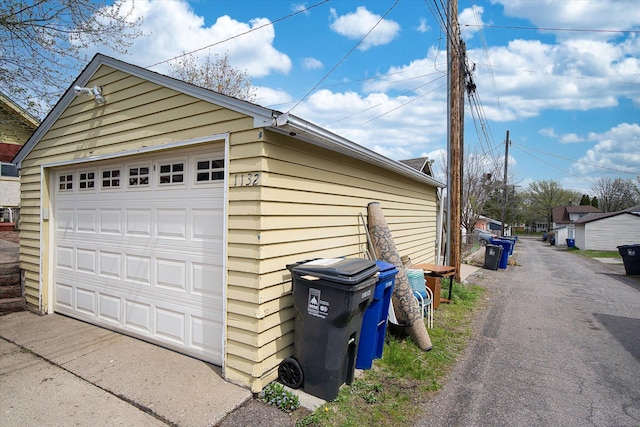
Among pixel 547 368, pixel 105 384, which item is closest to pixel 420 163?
pixel 547 368

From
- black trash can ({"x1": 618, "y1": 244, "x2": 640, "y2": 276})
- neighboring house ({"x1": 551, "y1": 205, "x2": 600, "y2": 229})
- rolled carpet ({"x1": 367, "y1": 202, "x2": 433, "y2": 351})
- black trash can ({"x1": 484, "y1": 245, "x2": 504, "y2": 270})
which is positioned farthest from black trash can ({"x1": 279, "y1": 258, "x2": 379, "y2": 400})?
neighboring house ({"x1": 551, "y1": 205, "x2": 600, "y2": 229})

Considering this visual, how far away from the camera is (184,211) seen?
409cm

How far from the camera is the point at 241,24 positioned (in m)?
7.03

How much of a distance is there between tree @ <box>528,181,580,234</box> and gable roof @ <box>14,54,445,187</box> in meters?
68.3

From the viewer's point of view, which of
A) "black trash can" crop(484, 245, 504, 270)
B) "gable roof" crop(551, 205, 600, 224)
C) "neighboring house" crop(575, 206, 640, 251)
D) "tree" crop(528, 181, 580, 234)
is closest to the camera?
"black trash can" crop(484, 245, 504, 270)

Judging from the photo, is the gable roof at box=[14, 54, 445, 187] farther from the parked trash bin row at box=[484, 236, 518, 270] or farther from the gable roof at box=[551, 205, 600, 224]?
the gable roof at box=[551, 205, 600, 224]

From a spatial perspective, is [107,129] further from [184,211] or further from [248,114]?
[248,114]

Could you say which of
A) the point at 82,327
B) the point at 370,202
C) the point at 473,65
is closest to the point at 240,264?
the point at 370,202

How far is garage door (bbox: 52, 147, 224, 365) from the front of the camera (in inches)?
153

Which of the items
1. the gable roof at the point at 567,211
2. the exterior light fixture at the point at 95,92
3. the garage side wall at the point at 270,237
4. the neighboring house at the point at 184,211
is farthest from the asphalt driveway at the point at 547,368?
the gable roof at the point at 567,211

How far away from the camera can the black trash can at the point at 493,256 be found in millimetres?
13055

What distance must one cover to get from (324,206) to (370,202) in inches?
59.7

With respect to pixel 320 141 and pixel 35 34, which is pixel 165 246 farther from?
pixel 35 34

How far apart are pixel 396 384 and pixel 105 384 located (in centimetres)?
293
